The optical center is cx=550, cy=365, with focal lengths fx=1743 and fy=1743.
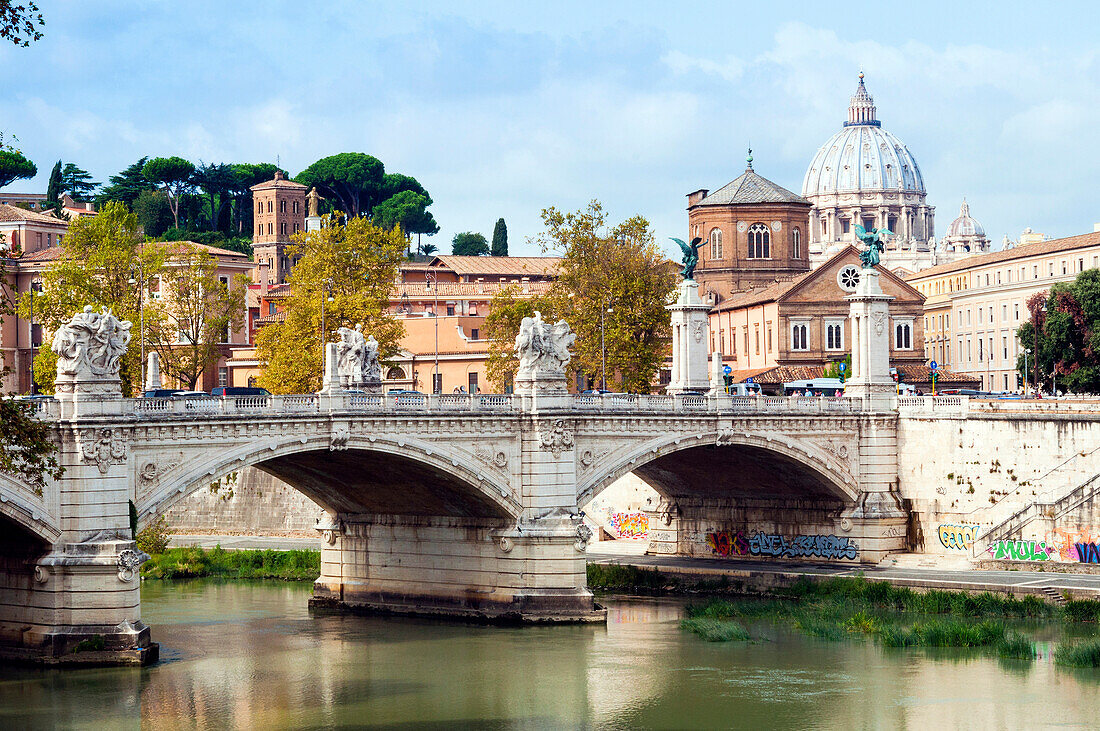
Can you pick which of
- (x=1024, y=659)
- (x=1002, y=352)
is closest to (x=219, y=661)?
(x=1024, y=659)

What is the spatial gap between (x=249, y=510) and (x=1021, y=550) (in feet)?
101

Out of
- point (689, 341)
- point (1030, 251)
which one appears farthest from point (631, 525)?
point (1030, 251)

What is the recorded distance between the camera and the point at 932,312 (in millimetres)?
123812

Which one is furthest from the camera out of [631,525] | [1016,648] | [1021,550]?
[631,525]

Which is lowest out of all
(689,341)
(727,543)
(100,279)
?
(727,543)

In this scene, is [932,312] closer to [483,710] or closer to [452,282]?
[452,282]

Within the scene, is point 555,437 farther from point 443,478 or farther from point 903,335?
point 903,335

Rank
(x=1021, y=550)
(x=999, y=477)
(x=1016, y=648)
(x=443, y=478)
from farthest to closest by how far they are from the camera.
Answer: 1. (x=999, y=477)
2. (x=1021, y=550)
3. (x=443, y=478)
4. (x=1016, y=648)

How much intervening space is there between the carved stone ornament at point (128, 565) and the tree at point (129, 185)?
8943 centimetres

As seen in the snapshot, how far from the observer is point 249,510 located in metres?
66.8

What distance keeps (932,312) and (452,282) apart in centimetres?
4055

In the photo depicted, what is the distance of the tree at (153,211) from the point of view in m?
120

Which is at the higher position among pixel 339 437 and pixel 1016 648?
pixel 339 437

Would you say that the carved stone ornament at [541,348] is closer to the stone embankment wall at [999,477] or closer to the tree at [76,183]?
the stone embankment wall at [999,477]
